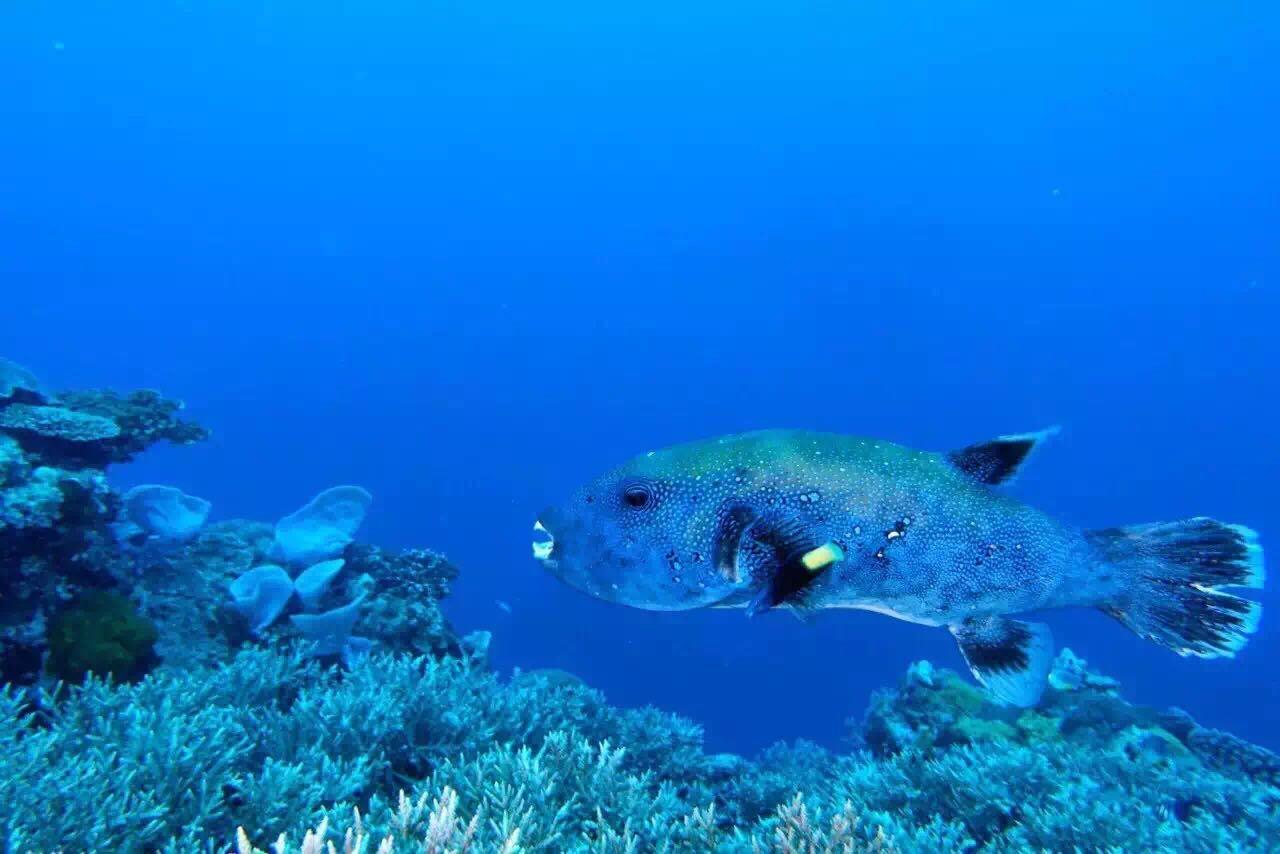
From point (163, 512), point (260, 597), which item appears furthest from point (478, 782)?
point (163, 512)

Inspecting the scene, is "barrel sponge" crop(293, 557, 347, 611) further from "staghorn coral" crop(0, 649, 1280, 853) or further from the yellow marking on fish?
the yellow marking on fish

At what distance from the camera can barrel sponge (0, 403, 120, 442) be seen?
26.6ft

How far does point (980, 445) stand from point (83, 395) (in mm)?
10807

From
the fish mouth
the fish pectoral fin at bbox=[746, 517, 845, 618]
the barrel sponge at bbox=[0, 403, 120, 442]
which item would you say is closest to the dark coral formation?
the barrel sponge at bbox=[0, 403, 120, 442]

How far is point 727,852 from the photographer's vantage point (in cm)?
443

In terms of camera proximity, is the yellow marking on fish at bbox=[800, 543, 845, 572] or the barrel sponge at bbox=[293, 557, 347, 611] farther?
the barrel sponge at bbox=[293, 557, 347, 611]

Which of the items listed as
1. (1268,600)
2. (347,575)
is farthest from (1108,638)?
(347,575)

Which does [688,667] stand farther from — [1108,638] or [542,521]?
[542,521]

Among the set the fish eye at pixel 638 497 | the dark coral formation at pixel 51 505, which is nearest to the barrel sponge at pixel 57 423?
the dark coral formation at pixel 51 505

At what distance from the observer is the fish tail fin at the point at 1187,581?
3.68 meters

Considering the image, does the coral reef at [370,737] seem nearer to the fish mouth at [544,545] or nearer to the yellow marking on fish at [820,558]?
the fish mouth at [544,545]

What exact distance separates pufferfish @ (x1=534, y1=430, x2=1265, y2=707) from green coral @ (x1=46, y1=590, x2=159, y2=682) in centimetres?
509

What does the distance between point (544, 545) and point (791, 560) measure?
1253 mm

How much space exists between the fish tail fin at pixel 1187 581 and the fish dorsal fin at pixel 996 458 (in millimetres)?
562
